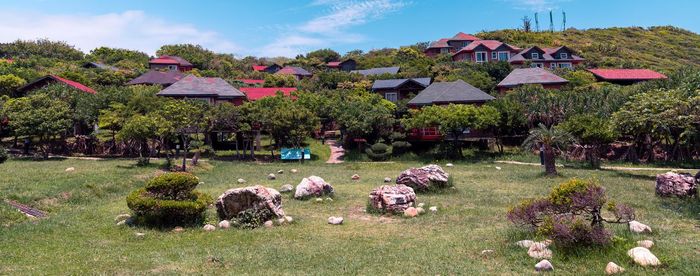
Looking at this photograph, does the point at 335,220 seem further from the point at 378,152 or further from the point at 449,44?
the point at 449,44

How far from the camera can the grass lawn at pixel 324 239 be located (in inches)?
503

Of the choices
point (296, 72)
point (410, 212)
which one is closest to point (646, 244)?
point (410, 212)

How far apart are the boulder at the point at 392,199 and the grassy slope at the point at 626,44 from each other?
9213 cm

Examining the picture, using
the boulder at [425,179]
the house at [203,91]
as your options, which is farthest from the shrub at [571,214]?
the house at [203,91]

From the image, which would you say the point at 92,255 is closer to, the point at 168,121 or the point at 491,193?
the point at 491,193

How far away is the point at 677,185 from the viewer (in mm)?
23266

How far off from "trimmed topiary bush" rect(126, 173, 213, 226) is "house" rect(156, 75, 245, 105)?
113 feet

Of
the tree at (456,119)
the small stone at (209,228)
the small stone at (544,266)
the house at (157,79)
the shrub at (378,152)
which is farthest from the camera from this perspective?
the house at (157,79)

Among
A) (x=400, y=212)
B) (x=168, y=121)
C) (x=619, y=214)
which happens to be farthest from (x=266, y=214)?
(x=168, y=121)

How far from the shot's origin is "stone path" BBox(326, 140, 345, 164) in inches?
1859

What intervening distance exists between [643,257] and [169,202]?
48.6ft

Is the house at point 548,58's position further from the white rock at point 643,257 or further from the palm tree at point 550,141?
the white rock at point 643,257

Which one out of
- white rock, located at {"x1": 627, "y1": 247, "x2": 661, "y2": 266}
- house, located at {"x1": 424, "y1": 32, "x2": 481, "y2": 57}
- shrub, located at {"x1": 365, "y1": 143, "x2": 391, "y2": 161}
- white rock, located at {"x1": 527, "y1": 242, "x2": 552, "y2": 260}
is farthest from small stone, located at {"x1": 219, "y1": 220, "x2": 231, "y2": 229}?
house, located at {"x1": 424, "y1": 32, "x2": 481, "y2": 57}

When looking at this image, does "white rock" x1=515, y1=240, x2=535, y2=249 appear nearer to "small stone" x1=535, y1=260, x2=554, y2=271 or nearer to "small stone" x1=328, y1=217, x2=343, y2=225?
"small stone" x1=535, y1=260, x2=554, y2=271
